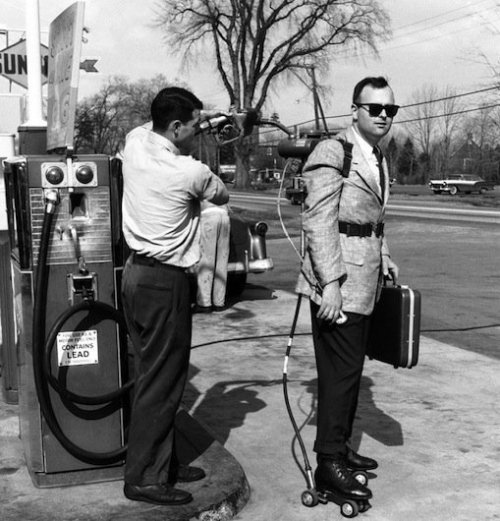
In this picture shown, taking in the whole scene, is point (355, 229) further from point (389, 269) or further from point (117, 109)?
point (117, 109)

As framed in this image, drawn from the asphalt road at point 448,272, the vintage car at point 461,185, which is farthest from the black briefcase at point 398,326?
the vintage car at point 461,185

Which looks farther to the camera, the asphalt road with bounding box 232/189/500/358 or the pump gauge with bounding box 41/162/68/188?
the asphalt road with bounding box 232/189/500/358

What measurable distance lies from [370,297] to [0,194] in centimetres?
274

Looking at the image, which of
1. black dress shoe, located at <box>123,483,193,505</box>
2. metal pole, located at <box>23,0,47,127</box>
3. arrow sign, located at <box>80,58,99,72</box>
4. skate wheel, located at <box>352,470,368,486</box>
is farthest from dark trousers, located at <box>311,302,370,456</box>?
arrow sign, located at <box>80,58,99,72</box>

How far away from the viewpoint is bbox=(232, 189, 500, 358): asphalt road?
329 inches

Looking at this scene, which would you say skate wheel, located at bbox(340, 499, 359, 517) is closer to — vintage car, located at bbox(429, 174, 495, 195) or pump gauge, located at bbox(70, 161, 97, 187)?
pump gauge, located at bbox(70, 161, 97, 187)

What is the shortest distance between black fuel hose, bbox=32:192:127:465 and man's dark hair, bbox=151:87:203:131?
57 centimetres

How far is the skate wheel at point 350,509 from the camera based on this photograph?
372 centimetres

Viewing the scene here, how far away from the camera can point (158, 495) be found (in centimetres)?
365

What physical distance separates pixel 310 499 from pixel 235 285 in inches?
251

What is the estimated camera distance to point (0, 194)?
5422 millimetres

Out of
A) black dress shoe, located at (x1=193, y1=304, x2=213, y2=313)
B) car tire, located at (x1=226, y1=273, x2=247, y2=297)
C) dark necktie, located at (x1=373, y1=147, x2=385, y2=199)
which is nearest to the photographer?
dark necktie, located at (x1=373, y1=147, x2=385, y2=199)

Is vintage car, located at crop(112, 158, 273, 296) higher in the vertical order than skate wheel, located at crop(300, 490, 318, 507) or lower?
higher

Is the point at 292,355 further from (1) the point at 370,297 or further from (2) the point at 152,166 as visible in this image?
(2) the point at 152,166
